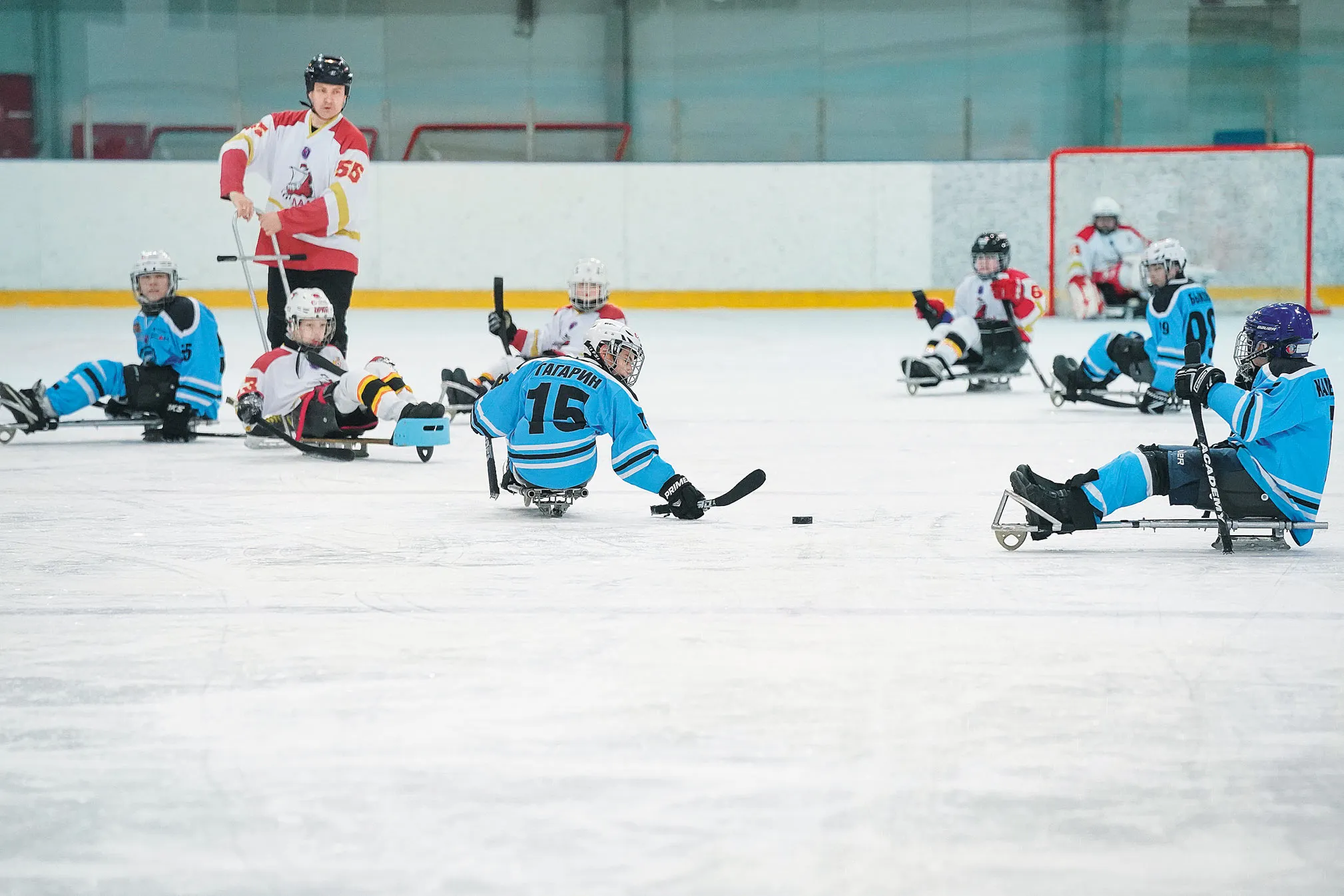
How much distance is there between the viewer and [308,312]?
22.0 feet

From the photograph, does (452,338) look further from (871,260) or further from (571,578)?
(571,578)

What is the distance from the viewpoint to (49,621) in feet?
11.8

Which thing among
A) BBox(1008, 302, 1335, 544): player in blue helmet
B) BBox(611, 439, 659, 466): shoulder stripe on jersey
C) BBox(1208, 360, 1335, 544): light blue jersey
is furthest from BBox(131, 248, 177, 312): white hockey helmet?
BBox(1208, 360, 1335, 544): light blue jersey

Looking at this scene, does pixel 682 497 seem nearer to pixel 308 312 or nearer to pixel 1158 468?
pixel 1158 468

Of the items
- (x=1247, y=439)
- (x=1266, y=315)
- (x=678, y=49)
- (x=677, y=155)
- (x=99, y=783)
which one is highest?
(x=678, y=49)

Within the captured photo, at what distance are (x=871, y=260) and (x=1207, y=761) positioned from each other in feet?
48.8

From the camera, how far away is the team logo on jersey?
282 inches

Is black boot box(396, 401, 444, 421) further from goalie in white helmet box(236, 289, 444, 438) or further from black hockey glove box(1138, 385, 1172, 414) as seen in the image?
black hockey glove box(1138, 385, 1172, 414)

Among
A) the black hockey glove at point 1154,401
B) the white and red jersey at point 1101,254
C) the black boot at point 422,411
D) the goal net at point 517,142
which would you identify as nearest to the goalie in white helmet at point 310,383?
the black boot at point 422,411

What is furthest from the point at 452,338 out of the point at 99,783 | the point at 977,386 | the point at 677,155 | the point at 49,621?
the point at 99,783

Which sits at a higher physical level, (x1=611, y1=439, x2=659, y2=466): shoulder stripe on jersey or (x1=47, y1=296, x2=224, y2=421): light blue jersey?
(x1=47, y1=296, x2=224, y2=421): light blue jersey

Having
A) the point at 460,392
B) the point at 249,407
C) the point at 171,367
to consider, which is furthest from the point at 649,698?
the point at 460,392

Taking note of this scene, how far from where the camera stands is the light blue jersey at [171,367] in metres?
7.15

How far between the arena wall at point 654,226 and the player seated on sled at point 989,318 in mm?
7562
